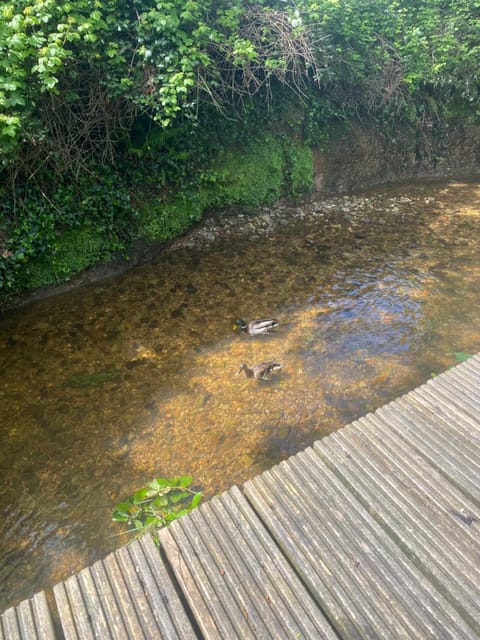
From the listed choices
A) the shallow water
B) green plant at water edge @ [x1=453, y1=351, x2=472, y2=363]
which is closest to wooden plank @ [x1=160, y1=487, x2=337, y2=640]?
the shallow water

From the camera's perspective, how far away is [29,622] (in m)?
2.21

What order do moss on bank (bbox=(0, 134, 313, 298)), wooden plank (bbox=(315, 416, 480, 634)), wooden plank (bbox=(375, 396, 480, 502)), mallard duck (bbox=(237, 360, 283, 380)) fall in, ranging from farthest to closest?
1. moss on bank (bbox=(0, 134, 313, 298))
2. mallard duck (bbox=(237, 360, 283, 380))
3. wooden plank (bbox=(375, 396, 480, 502))
4. wooden plank (bbox=(315, 416, 480, 634))

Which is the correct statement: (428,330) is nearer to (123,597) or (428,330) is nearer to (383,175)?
(123,597)

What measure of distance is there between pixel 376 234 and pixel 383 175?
346 cm

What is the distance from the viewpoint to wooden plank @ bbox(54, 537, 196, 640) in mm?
2131

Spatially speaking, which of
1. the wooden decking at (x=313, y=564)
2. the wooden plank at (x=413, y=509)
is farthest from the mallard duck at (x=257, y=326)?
the wooden decking at (x=313, y=564)

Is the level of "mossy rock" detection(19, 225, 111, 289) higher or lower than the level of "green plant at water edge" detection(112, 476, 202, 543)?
higher

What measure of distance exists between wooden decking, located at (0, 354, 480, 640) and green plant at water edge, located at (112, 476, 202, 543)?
1223 mm

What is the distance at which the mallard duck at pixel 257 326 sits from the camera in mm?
6199

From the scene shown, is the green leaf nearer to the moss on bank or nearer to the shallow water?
the shallow water

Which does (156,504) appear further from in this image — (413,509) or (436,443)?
(436,443)

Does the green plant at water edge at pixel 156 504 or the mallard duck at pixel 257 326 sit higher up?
the mallard duck at pixel 257 326

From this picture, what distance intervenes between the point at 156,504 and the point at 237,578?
1845mm

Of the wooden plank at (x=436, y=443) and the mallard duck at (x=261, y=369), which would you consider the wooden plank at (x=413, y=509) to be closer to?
the wooden plank at (x=436, y=443)
